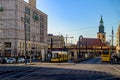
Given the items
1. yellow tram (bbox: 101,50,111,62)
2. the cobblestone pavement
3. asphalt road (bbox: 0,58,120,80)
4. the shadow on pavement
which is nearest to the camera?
the shadow on pavement

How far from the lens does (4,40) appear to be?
4464 inches

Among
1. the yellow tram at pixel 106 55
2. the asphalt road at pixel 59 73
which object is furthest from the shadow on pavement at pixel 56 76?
Answer: the yellow tram at pixel 106 55

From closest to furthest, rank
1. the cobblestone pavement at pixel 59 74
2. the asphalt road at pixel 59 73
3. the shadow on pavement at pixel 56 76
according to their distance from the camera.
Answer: the shadow on pavement at pixel 56 76 → the cobblestone pavement at pixel 59 74 → the asphalt road at pixel 59 73

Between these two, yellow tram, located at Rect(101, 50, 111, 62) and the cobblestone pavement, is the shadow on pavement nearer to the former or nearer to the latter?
the cobblestone pavement

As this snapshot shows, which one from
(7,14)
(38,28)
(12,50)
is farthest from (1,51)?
(38,28)

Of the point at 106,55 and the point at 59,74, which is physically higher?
the point at 106,55

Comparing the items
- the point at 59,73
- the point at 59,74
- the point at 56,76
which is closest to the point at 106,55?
the point at 59,73

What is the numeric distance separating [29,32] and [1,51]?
18.9m

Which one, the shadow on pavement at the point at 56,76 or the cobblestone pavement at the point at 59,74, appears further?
the cobblestone pavement at the point at 59,74

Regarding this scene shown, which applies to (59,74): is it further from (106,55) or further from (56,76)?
(106,55)

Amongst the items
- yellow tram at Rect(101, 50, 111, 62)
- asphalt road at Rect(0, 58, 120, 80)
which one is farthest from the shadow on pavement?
yellow tram at Rect(101, 50, 111, 62)

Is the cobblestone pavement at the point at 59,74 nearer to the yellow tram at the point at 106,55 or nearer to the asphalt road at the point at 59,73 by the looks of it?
the asphalt road at the point at 59,73

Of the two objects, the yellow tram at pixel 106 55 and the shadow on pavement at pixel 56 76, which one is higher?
the yellow tram at pixel 106 55

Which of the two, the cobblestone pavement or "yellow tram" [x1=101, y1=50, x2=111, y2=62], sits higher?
"yellow tram" [x1=101, y1=50, x2=111, y2=62]
